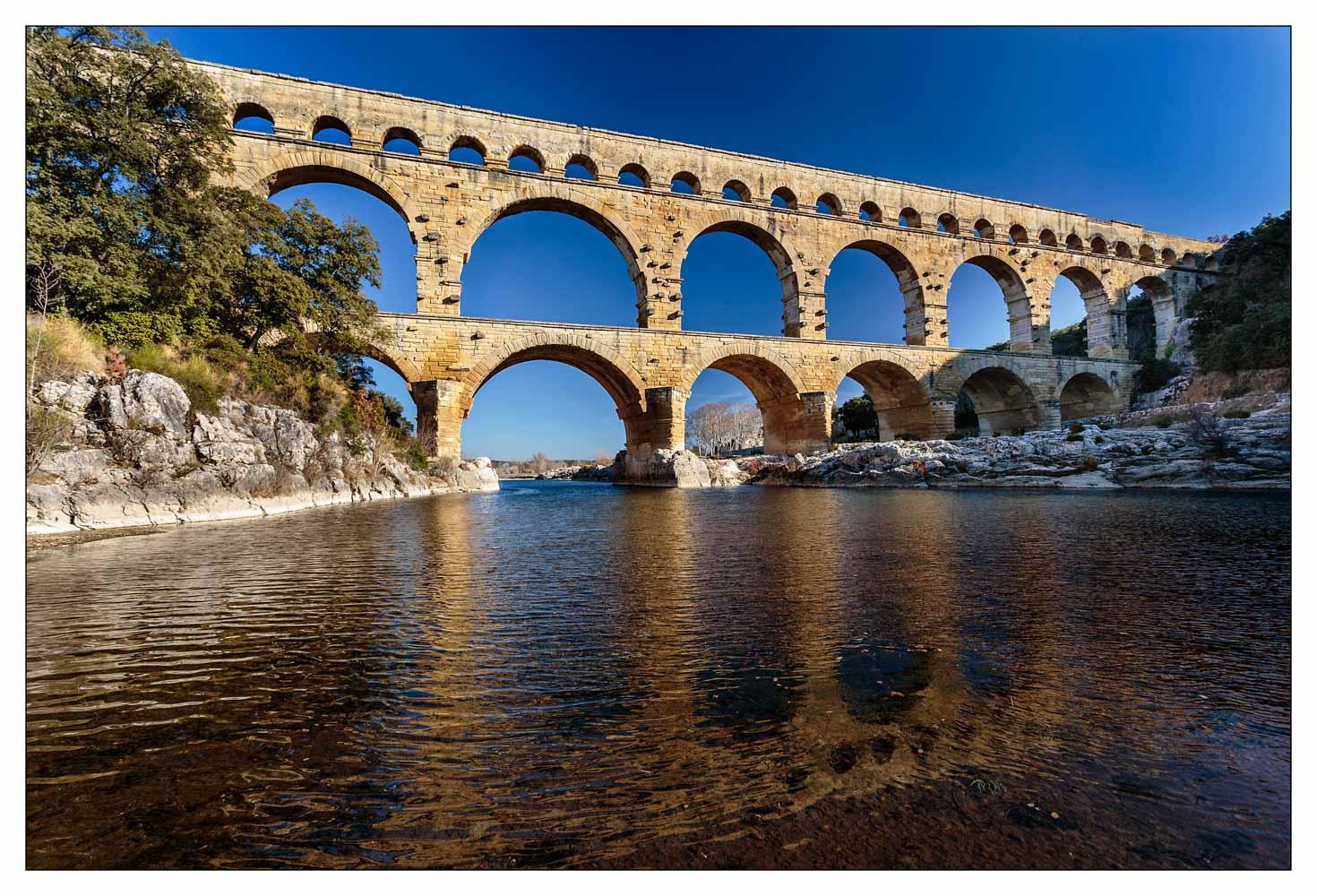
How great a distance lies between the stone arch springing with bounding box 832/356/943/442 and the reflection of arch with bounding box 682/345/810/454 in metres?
1.72

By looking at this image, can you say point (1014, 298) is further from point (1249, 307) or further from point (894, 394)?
point (894, 394)

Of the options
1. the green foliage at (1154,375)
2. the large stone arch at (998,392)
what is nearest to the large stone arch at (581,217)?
the large stone arch at (998,392)

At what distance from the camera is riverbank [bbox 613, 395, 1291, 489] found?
10.7 metres

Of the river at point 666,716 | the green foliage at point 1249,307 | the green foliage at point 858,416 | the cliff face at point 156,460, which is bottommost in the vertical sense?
the river at point 666,716

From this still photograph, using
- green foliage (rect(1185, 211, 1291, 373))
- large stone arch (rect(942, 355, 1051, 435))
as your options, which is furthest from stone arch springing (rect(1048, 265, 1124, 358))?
large stone arch (rect(942, 355, 1051, 435))

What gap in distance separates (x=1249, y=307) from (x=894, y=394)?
12561 millimetres

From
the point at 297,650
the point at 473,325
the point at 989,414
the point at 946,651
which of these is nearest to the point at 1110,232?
the point at 989,414

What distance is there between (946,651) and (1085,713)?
0.61 metres

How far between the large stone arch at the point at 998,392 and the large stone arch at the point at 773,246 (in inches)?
255

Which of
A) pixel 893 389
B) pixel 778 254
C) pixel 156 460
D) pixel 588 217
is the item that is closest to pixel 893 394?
pixel 893 389

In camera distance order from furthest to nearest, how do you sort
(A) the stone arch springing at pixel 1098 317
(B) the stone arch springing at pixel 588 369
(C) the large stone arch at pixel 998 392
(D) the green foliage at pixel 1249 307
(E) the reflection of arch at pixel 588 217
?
(A) the stone arch springing at pixel 1098 317 → (C) the large stone arch at pixel 998 392 → (E) the reflection of arch at pixel 588 217 → (D) the green foliage at pixel 1249 307 → (B) the stone arch springing at pixel 588 369

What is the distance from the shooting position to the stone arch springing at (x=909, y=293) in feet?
76.9

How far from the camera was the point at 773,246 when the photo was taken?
22281 millimetres

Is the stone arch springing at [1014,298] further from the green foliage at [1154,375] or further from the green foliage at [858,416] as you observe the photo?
the green foliage at [858,416]
